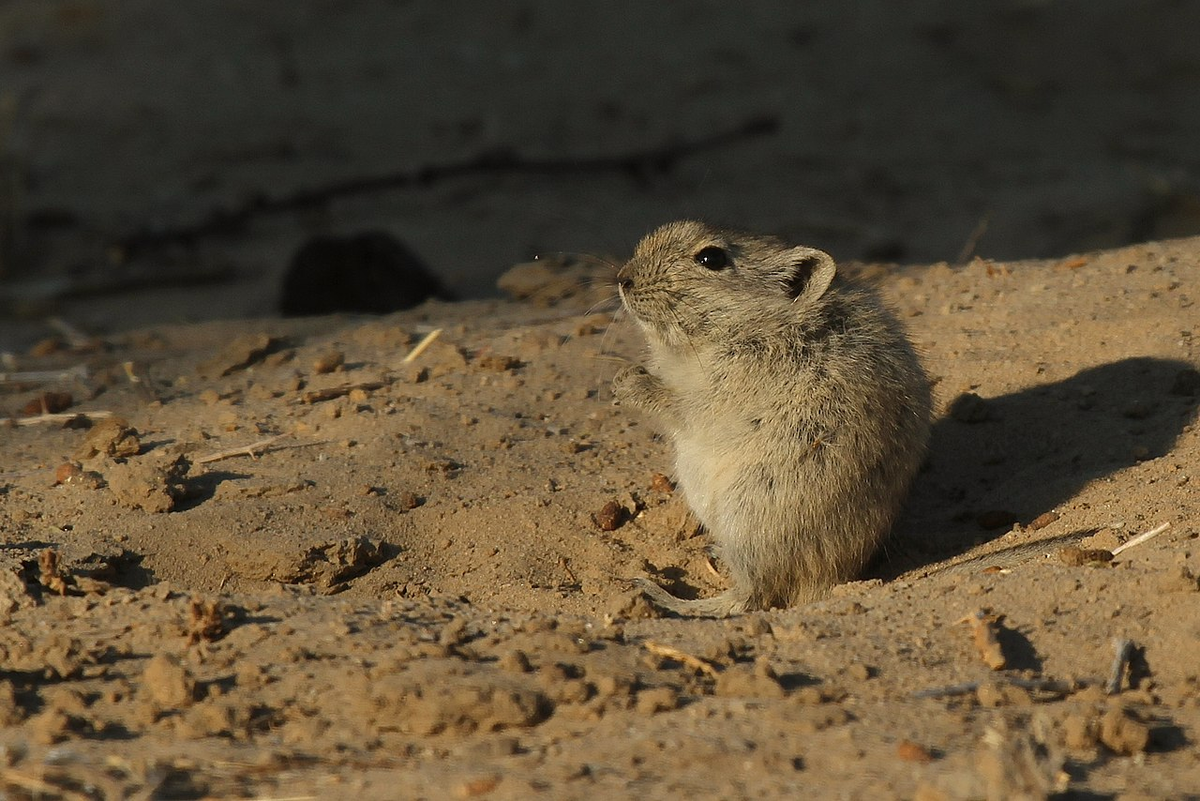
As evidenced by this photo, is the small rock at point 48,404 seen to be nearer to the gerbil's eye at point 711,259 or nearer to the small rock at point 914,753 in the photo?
the gerbil's eye at point 711,259

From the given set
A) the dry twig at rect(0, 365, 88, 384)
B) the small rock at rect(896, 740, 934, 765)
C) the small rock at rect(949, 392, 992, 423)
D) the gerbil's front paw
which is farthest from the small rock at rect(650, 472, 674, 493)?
the dry twig at rect(0, 365, 88, 384)

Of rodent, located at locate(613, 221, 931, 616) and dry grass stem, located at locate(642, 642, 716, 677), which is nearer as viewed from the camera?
dry grass stem, located at locate(642, 642, 716, 677)

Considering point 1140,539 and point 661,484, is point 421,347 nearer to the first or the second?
point 661,484

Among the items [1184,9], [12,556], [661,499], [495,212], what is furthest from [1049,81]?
[12,556]

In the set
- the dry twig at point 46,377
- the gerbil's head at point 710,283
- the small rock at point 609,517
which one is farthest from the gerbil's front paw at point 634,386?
the dry twig at point 46,377

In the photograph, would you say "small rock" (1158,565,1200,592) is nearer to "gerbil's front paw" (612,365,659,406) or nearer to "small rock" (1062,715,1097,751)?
"small rock" (1062,715,1097,751)

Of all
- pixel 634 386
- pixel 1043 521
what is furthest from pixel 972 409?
pixel 634 386

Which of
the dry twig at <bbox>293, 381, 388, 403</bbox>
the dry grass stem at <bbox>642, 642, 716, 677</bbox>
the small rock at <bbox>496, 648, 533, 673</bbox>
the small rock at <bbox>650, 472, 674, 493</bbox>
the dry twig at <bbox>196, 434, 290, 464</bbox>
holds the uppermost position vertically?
the dry twig at <bbox>293, 381, 388, 403</bbox>
